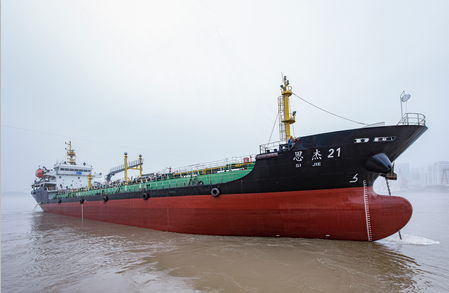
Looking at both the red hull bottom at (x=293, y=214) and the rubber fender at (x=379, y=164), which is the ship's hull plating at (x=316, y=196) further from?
the rubber fender at (x=379, y=164)

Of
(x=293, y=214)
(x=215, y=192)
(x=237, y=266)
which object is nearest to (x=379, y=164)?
(x=293, y=214)

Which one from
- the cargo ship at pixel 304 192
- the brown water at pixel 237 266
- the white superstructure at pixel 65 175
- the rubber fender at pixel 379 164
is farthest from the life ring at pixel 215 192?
the white superstructure at pixel 65 175

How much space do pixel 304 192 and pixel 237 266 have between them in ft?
15.2

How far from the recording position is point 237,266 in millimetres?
8141

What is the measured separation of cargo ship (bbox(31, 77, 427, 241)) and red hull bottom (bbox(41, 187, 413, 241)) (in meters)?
0.04

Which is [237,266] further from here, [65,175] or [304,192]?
[65,175]

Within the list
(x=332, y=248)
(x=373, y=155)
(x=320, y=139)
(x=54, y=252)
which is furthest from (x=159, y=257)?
(x=373, y=155)

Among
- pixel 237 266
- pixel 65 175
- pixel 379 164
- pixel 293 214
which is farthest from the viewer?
pixel 65 175

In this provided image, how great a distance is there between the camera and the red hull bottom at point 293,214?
9.55m

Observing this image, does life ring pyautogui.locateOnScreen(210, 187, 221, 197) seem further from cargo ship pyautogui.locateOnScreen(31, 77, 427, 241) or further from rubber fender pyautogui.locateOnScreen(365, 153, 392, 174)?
rubber fender pyautogui.locateOnScreen(365, 153, 392, 174)

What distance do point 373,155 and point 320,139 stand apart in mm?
2203

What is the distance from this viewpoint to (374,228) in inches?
377

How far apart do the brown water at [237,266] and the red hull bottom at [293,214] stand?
460 millimetres

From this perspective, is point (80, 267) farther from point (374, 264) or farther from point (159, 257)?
point (374, 264)
